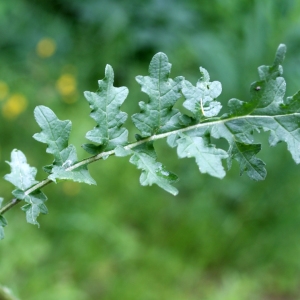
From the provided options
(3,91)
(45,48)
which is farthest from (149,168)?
(45,48)

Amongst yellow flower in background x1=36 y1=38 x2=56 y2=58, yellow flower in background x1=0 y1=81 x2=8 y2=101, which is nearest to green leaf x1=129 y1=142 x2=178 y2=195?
yellow flower in background x1=0 y1=81 x2=8 y2=101

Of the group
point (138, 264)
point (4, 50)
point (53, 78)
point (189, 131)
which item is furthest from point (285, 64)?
point (4, 50)

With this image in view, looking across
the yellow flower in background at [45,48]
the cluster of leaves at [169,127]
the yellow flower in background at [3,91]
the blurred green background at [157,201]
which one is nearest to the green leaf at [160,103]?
the cluster of leaves at [169,127]

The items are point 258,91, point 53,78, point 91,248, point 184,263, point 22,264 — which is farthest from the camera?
point 53,78

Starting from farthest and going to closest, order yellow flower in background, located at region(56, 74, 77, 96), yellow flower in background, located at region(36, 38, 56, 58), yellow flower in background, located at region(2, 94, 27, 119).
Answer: yellow flower in background, located at region(36, 38, 56, 58)
yellow flower in background, located at region(56, 74, 77, 96)
yellow flower in background, located at region(2, 94, 27, 119)

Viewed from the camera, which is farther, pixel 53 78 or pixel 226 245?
pixel 53 78

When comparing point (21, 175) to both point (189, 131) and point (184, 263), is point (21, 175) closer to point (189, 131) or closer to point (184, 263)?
point (189, 131)

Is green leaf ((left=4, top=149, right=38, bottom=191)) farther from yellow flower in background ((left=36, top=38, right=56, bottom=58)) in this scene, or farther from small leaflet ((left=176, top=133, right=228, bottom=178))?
yellow flower in background ((left=36, top=38, right=56, bottom=58))

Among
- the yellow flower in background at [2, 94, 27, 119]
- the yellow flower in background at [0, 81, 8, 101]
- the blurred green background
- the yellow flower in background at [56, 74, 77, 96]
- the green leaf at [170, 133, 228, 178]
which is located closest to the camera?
the green leaf at [170, 133, 228, 178]
